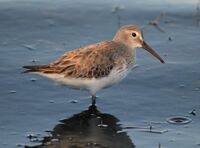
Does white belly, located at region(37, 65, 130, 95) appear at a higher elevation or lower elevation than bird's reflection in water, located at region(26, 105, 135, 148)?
higher

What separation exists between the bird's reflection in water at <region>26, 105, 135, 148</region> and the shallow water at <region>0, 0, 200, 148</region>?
3.9 inches

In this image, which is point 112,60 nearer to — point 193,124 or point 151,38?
point 193,124

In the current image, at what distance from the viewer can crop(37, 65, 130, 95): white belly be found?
32.2 feet

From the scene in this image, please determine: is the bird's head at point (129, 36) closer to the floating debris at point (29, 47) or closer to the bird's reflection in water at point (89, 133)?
the bird's reflection in water at point (89, 133)

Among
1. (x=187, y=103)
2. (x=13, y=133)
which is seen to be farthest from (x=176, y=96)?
(x=13, y=133)

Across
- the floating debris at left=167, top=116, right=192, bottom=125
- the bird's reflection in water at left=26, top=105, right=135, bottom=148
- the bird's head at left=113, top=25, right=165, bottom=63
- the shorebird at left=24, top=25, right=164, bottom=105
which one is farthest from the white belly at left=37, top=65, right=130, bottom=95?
the floating debris at left=167, top=116, right=192, bottom=125

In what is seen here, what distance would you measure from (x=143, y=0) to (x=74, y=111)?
207 inches

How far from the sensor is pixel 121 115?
9750 millimetres

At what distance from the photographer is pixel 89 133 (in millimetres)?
9070

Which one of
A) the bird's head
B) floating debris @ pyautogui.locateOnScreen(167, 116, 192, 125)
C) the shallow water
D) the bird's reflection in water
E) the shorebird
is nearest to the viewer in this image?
the bird's reflection in water

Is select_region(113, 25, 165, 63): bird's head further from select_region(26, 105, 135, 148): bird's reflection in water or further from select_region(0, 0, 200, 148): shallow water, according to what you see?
select_region(26, 105, 135, 148): bird's reflection in water

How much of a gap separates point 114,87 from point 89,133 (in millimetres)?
2015

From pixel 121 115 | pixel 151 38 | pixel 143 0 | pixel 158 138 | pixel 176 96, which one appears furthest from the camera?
pixel 143 0

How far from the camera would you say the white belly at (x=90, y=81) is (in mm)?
9812
